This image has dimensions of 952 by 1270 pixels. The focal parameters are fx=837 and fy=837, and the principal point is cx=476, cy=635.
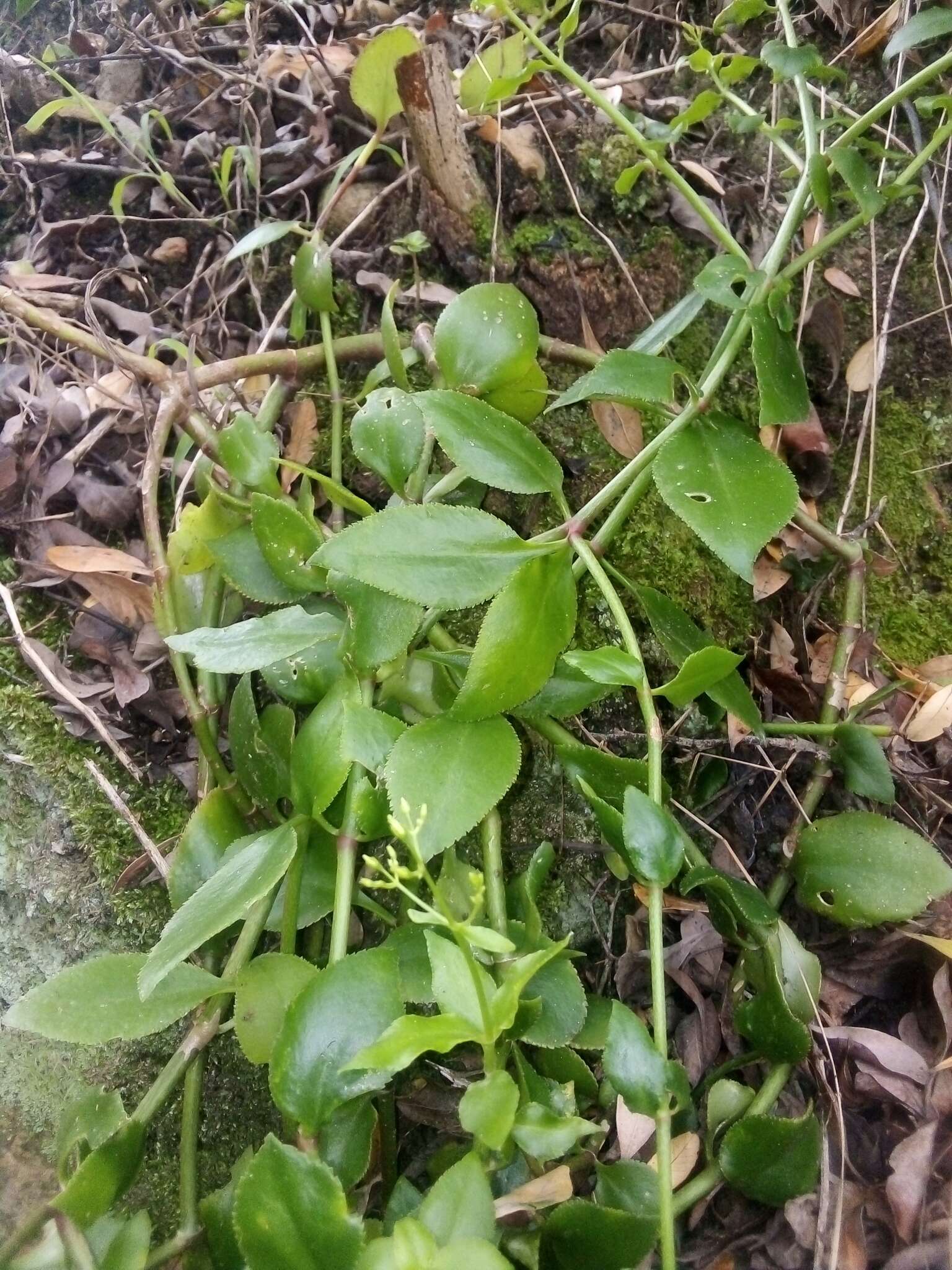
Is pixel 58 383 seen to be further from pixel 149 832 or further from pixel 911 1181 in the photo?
pixel 911 1181

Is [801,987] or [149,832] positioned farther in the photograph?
[149,832]

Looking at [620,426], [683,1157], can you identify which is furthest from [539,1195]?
[620,426]

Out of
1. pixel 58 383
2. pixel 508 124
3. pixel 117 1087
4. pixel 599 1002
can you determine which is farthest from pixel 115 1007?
pixel 508 124

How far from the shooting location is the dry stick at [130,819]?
855 millimetres

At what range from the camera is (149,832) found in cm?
92

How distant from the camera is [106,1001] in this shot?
688 millimetres

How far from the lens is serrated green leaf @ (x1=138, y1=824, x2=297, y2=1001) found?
635 mm

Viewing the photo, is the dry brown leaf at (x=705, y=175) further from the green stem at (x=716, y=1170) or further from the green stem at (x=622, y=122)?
the green stem at (x=716, y=1170)

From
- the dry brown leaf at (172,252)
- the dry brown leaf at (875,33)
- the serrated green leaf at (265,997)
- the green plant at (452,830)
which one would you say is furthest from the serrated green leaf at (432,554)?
the dry brown leaf at (875,33)

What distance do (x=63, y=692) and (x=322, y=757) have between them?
373mm

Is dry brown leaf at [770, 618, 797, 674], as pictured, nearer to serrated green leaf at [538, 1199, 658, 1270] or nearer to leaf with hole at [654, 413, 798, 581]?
leaf with hole at [654, 413, 798, 581]

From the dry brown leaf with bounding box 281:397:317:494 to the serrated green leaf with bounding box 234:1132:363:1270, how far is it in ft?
2.57

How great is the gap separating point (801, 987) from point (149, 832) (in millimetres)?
676

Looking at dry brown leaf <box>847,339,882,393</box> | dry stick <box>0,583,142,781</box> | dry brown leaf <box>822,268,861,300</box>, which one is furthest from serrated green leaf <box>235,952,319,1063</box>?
dry brown leaf <box>822,268,861,300</box>
